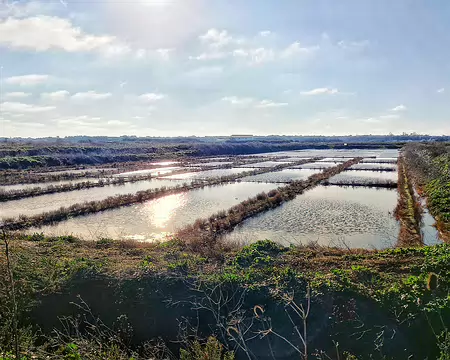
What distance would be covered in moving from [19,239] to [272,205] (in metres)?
12.9

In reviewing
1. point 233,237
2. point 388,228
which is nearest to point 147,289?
point 233,237

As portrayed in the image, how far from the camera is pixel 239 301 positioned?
6.82 m

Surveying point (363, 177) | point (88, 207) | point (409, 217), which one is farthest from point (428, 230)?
point (363, 177)

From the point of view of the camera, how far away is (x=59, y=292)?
8.41 meters

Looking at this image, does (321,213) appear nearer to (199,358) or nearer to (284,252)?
(284,252)

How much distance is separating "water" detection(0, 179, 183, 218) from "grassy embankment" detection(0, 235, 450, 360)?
11.3m

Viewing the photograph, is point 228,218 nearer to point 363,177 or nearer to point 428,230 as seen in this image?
point 428,230

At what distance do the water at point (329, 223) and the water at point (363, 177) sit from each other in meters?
6.55

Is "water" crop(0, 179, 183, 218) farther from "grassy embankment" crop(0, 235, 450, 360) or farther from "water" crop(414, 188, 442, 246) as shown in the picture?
"water" crop(414, 188, 442, 246)

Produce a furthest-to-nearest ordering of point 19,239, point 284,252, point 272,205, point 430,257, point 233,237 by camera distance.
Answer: point 272,205
point 233,237
point 19,239
point 284,252
point 430,257

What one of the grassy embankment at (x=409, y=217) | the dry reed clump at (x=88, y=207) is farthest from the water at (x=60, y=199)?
the grassy embankment at (x=409, y=217)

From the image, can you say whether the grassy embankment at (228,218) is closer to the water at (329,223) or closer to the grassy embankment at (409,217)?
the water at (329,223)

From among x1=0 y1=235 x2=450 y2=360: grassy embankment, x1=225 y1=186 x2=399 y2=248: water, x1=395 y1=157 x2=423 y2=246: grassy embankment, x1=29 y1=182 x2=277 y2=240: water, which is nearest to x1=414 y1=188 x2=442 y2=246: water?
x1=395 y1=157 x2=423 y2=246: grassy embankment

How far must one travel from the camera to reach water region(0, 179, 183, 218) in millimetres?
20359
